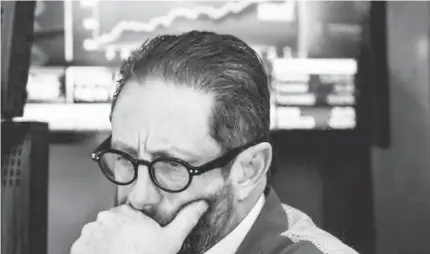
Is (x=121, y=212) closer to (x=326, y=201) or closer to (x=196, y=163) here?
(x=196, y=163)

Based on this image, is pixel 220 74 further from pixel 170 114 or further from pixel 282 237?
pixel 282 237

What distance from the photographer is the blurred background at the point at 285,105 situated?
56.7 inches

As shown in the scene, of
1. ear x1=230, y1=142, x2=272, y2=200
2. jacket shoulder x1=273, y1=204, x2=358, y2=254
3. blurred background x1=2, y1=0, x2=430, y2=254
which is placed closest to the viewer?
jacket shoulder x1=273, y1=204, x2=358, y2=254

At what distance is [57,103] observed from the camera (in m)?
1.44

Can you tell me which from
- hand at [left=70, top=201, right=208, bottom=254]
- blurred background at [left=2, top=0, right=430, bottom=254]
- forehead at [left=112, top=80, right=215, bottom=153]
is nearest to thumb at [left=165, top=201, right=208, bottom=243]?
hand at [left=70, top=201, right=208, bottom=254]

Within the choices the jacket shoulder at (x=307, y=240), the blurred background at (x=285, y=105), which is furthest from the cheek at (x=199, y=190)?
the blurred background at (x=285, y=105)

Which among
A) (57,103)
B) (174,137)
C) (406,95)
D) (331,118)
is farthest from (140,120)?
(406,95)

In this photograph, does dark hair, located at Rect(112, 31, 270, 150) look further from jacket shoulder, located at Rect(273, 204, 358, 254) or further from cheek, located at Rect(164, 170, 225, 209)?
jacket shoulder, located at Rect(273, 204, 358, 254)

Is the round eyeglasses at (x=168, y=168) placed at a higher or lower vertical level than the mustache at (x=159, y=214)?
higher

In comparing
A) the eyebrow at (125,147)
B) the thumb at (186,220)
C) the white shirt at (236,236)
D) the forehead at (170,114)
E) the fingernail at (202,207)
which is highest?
the forehead at (170,114)

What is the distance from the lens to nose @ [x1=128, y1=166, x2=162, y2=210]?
103 centimetres

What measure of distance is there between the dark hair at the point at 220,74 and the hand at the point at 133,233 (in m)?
0.16

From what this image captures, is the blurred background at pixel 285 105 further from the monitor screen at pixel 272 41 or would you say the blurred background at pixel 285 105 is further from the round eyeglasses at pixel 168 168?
the round eyeglasses at pixel 168 168

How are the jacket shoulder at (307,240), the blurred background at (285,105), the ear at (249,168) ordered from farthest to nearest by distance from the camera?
1. the blurred background at (285,105)
2. the ear at (249,168)
3. the jacket shoulder at (307,240)
